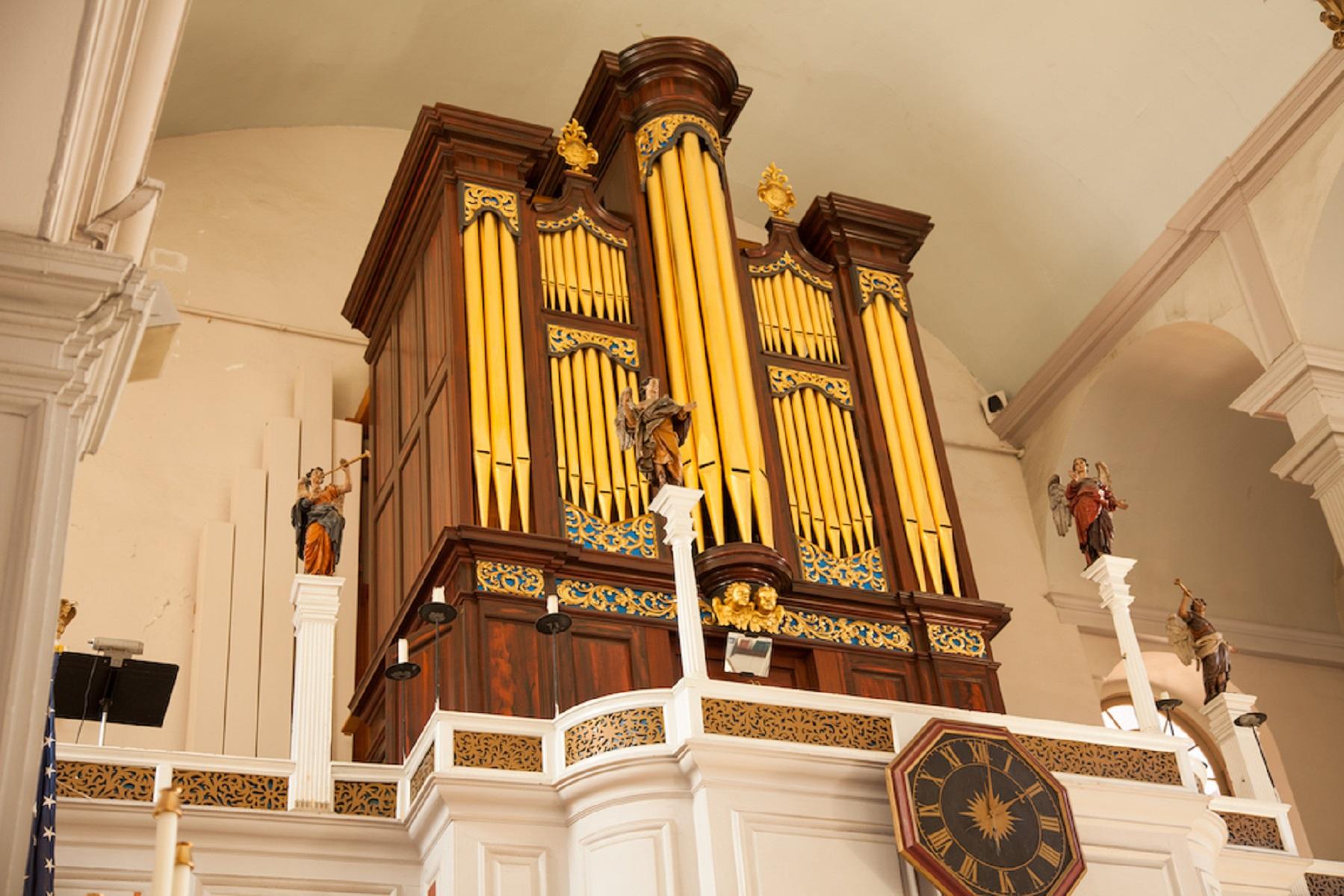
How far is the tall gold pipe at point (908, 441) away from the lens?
10.7 meters

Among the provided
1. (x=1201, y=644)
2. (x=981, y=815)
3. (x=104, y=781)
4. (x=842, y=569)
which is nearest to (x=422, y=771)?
(x=104, y=781)

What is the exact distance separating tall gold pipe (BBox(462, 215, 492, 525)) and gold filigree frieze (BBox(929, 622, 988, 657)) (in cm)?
270

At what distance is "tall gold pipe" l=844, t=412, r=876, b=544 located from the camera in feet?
35.3

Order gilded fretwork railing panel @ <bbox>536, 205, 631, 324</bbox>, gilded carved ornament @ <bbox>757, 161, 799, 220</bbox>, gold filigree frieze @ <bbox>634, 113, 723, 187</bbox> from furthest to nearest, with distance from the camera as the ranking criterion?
gilded carved ornament @ <bbox>757, 161, 799, 220</bbox> < gold filigree frieze @ <bbox>634, 113, 723, 187</bbox> < gilded fretwork railing panel @ <bbox>536, 205, 631, 324</bbox>

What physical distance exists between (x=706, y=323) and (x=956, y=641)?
242 cm

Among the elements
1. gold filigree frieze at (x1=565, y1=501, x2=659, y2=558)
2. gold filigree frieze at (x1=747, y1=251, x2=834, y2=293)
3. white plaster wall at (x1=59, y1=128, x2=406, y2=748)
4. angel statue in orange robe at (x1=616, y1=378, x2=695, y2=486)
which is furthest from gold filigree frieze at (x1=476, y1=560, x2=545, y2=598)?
gold filigree frieze at (x1=747, y1=251, x2=834, y2=293)

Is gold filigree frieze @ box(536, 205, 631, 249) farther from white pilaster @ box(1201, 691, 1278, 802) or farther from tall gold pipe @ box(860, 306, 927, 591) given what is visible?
white pilaster @ box(1201, 691, 1278, 802)

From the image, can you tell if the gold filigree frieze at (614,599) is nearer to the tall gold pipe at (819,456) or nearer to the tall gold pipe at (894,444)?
the tall gold pipe at (819,456)

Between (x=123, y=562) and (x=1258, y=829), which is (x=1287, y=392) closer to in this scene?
(x=1258, y=829)

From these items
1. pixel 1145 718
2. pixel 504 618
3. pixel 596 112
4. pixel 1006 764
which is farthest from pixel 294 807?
pixel 596 112

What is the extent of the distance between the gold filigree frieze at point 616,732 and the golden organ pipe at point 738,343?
2.20 meters

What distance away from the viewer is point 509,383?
10.2m

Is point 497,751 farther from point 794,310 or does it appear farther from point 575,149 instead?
point 575,149

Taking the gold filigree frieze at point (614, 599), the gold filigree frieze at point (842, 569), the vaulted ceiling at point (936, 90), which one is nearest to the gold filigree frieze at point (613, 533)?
the gold filigree frieze at point (614, 599)
